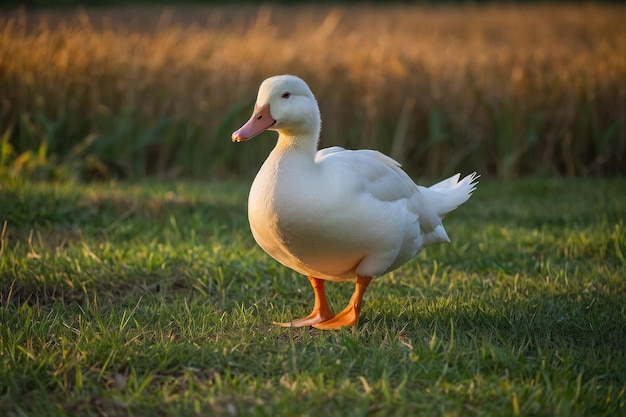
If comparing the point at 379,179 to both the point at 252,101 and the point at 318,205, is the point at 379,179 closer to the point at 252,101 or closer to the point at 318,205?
the point at 318,205

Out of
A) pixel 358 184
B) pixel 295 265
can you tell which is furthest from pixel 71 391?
pixel 358 184

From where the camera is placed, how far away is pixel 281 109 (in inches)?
152

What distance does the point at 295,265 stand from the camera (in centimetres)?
407

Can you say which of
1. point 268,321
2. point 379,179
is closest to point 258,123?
point 379,179

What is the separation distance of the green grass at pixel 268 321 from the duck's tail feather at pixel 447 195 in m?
0.54

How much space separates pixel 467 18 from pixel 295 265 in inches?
848

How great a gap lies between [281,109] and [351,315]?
117cm

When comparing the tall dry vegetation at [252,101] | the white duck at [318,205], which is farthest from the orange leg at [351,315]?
the tall dry vegetation at [252,101]

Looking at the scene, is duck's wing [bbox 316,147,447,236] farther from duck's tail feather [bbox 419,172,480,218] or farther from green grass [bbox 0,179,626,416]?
green grass [bbox 0,179,626,416]

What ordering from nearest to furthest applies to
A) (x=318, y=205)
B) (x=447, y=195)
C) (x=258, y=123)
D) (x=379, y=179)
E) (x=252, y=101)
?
(x=318, y=205), (x=258, y=123), (x=379, y=179), (x=447, y=195), (x=252, y=101)

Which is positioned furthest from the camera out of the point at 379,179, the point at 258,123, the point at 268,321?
the point at 268,321

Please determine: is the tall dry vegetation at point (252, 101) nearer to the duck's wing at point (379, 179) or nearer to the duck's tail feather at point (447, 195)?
the duck's tail feather at point (447, 195)

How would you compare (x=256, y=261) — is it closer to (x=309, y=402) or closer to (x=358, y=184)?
(x=358, y=184)

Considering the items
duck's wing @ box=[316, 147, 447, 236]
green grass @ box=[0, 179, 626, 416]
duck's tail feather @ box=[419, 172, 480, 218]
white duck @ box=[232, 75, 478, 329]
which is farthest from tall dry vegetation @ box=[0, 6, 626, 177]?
white duck @ box=[232, 75, 478, 329]
